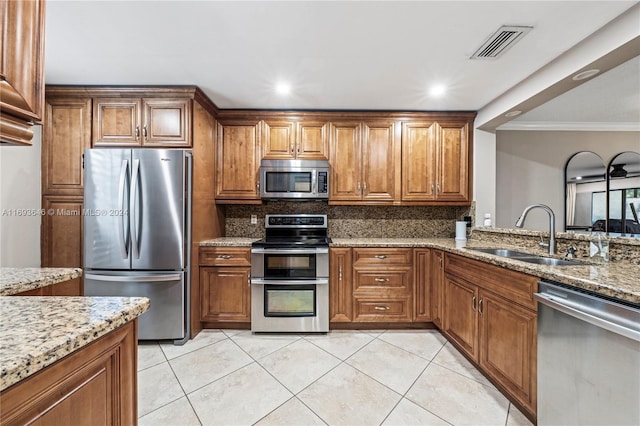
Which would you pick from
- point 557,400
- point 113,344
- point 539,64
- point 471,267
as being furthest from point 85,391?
point 539,64

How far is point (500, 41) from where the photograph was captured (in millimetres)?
1803

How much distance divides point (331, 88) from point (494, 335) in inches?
95.3

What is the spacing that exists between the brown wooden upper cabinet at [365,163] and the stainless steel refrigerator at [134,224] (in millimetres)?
1640

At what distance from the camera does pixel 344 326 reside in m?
2.80

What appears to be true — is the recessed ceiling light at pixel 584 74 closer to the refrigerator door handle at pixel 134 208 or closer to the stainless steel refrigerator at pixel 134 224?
the stainless steel refrigerator at pixel 134 224

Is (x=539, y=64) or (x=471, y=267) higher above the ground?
(x=539, y=64)

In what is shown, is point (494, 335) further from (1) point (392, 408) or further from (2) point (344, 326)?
(2) point (344, 326)

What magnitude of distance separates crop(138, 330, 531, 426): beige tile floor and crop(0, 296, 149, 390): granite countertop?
1.18 metres

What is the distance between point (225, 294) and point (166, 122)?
1797mm

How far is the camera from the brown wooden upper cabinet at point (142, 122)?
8.38 feet

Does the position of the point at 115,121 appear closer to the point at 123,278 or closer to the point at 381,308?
the point at 123,278

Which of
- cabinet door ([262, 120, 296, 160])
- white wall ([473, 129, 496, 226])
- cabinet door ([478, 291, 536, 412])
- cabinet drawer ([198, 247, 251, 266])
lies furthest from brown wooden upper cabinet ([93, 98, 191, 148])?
white wall ([473, 129, 496, 226])

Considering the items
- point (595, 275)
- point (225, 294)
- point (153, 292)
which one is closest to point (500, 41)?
point (595, 275)

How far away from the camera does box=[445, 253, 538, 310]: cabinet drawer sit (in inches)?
60.6
